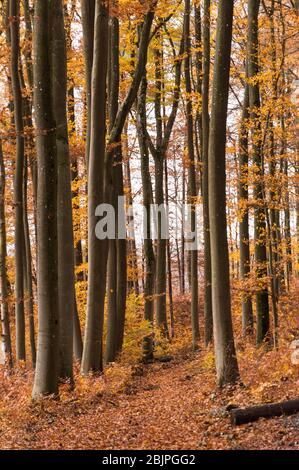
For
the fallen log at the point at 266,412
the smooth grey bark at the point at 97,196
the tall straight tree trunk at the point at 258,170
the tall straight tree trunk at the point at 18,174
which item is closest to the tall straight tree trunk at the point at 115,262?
the smooth grey bark at the point at 97,196

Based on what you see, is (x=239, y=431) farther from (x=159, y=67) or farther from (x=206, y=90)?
(x=159, y=67)

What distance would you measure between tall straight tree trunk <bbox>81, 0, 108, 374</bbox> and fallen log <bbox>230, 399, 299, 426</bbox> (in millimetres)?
5196

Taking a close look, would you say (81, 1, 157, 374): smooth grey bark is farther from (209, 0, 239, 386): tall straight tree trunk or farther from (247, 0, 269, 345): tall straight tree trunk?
(209, 0, 239, 386): tall straight tree trunk

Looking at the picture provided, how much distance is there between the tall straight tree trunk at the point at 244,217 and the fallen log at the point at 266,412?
6.76 meters

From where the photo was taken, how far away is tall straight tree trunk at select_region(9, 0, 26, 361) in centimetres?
1327

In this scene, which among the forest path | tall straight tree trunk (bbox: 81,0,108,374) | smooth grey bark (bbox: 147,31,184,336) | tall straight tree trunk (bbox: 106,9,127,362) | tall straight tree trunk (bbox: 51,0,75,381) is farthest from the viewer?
smooth grey bark (bbox: 147,31,184,336)

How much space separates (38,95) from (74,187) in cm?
894

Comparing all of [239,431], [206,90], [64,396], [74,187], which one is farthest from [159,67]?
[239,431]

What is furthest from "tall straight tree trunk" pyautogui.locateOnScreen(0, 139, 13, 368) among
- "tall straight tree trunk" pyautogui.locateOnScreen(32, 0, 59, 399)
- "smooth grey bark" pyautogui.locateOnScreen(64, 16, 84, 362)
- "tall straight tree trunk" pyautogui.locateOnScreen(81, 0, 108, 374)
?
"tall straight tree trunk" pyautogui.locateOnScreen(32, 0, 59, 399)

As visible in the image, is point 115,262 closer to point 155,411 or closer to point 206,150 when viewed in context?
point 206,150

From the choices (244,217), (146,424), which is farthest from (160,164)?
(146,424)

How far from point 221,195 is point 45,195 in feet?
9.38

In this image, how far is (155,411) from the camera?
30.3 ft

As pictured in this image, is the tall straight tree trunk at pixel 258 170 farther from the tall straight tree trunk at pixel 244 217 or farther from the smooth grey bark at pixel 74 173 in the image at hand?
the smooth grey bark at pixel 74 173
